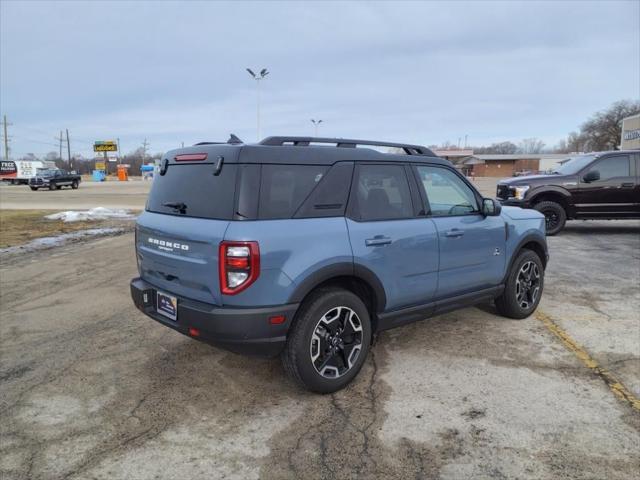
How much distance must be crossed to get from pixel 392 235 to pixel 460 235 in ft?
2.90

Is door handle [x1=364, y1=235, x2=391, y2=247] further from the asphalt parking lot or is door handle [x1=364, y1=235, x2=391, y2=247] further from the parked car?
the parked car

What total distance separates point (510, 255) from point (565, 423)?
79.9 inches

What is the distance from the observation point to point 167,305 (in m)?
3.37

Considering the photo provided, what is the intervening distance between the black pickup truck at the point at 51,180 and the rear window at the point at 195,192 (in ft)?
118

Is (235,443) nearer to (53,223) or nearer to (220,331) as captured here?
(220,331)

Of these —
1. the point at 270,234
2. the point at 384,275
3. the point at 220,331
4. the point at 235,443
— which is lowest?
the point at 235,443

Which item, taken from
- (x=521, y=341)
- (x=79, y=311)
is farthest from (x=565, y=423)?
(x=79, y=311)

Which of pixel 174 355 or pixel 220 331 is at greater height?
pixel 220 331

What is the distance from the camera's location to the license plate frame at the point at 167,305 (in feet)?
10.7

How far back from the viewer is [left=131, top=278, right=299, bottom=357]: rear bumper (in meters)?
2.92

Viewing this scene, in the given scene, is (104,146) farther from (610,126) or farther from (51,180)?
(610,126)

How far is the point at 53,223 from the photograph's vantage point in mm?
13305

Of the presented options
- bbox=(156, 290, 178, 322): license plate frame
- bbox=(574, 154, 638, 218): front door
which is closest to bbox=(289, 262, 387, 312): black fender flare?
bbox=(156, 290, 178, 322): license plate frame

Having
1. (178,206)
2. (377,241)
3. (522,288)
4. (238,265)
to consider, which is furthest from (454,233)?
(178,206)
